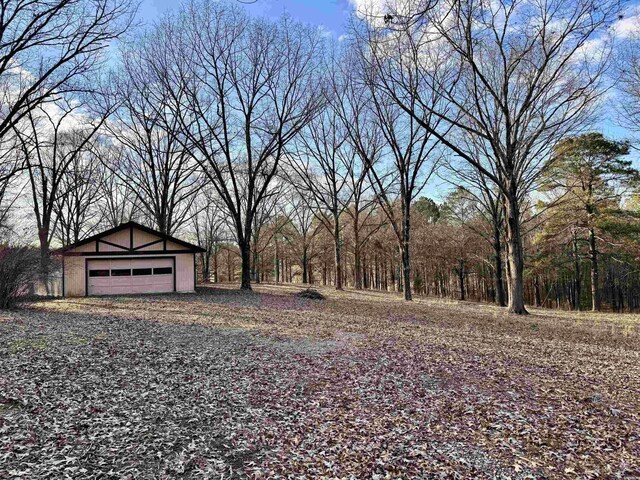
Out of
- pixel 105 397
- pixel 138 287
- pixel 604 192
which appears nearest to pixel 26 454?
pixel 105 397

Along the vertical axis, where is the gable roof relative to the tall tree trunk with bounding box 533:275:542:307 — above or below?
above

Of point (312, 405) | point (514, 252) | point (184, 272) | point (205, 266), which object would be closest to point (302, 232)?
point (205, 266)

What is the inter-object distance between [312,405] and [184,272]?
15889 millimetres

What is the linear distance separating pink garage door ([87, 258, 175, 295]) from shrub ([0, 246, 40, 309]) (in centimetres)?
579

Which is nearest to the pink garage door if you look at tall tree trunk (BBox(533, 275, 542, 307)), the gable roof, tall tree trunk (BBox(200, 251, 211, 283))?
the gable roof

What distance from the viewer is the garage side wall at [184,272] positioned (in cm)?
1861

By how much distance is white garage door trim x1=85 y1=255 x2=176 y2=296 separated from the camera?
Result: 17.7 m

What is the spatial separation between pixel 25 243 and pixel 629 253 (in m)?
25.6

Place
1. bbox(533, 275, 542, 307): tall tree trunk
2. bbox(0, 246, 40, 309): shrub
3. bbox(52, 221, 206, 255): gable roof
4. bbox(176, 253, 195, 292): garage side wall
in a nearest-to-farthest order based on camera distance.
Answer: bbox(0, 246, 40, 309): shrub → bbox(52, 221, 206, 255): gable roof → bbox(176, 253, 195, 292): garage side wall → bbox(533, 275, 542, 307): tall tree trunk

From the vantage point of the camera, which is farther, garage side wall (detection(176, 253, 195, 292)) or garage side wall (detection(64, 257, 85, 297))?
garage side wall (detection(176, 253, 195, 292))

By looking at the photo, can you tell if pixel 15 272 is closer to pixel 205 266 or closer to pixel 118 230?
pixel 118 230

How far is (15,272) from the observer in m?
10.9

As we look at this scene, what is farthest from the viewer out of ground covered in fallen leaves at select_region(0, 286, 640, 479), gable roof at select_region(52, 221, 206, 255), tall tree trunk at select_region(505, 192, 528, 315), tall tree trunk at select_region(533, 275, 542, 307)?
tall tree trunk at select_region(533, 275, 542, 307)

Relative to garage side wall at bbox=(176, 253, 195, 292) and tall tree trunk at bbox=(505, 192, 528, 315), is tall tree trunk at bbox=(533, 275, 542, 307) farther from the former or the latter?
garage side wall at bbox=(176, 253, 195, 292)
